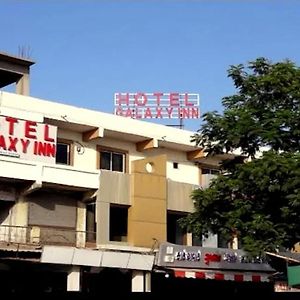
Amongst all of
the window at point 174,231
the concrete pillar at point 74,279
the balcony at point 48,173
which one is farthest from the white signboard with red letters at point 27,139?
the window at point 174,231

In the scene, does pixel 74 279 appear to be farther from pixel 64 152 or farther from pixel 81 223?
pixel 64 152

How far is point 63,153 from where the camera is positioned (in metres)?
25.5

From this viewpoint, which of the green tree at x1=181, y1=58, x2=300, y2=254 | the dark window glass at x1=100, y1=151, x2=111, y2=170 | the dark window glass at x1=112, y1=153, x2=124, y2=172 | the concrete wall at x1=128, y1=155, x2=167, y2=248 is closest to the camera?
the green tree at x1=181, y1=58, x2=300, y2=254

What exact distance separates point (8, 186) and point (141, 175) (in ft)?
16.9

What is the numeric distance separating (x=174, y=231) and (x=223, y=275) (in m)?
2.89

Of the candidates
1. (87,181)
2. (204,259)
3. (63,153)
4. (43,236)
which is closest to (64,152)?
(63,153)

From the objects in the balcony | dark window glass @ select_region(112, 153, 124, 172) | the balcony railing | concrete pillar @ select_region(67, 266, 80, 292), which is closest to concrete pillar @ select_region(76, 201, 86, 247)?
the balcony railing

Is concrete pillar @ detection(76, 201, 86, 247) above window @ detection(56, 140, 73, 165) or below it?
below

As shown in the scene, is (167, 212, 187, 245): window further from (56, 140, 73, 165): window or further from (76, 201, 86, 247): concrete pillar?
(56, 140, 73, 165): window

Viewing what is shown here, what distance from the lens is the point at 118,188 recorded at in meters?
25.6

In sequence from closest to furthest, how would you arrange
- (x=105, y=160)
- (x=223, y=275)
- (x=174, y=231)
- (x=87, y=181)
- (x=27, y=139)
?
(x=27, y=139) < (x=87, y=181) < (x=223, y=275) < (x=105, y=160) < (x=174, y=231)

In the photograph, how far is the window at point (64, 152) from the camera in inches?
993

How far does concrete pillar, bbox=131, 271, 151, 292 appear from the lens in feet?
82.1

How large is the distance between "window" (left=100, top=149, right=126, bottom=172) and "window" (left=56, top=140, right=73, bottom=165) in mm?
1422
